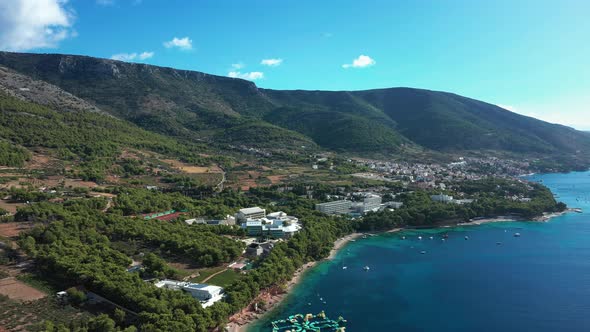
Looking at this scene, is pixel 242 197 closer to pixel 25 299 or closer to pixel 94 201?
pixel 94 201

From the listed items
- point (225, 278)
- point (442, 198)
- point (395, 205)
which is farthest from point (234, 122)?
point (225, 278)

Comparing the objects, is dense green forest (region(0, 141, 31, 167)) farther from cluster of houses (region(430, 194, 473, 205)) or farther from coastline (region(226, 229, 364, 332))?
cluster of houses (region(430, 194, 473, 205))

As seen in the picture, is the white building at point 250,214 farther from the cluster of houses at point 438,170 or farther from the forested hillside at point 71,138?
the cluster of houses at point 438,170

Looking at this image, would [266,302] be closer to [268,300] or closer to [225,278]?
[268,300]

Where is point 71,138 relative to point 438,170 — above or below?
above

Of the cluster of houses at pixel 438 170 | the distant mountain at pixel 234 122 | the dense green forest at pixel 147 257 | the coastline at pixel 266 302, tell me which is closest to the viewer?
the dense green forest at pixel 147 257

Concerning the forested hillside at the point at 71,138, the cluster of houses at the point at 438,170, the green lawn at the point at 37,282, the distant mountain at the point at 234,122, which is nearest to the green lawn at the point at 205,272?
the green lawn at the point at 37,282
